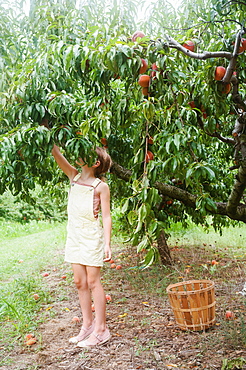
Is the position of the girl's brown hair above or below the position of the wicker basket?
above

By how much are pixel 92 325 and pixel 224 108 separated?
184 centimetres

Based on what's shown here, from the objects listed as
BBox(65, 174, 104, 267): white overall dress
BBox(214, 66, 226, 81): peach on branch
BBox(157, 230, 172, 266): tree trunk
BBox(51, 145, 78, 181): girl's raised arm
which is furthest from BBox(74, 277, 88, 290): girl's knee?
BBox(157, 230, 172, 266): tree trunk

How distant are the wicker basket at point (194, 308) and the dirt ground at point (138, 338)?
62mm

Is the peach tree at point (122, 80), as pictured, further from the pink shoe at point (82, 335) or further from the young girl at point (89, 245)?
the pink shoe at point (82, 335)

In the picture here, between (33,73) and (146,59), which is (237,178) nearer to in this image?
(146,59)

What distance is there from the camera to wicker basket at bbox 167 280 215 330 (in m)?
2.62

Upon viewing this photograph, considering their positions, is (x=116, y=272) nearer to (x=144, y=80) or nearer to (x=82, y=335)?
(x=82, y=335)

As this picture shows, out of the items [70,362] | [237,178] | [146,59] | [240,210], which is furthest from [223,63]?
[70,362]

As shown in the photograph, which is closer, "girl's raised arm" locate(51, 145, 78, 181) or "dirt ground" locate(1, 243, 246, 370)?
"dirt ground" locate(1, 243, 246, 370)

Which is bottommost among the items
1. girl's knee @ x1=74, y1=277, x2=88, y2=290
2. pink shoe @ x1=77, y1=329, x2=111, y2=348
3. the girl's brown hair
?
pink shoe @ x1=77, y1=329, x2=111, y2=348

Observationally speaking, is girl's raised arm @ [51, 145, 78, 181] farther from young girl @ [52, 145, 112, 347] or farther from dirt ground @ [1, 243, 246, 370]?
dirt ground @ [1, 243, 246, 370]

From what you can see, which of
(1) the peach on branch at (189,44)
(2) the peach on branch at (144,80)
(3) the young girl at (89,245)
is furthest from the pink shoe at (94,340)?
(1) the peach on branch at (189,44)

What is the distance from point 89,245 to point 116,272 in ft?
7.97

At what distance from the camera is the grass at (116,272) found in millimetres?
3125
